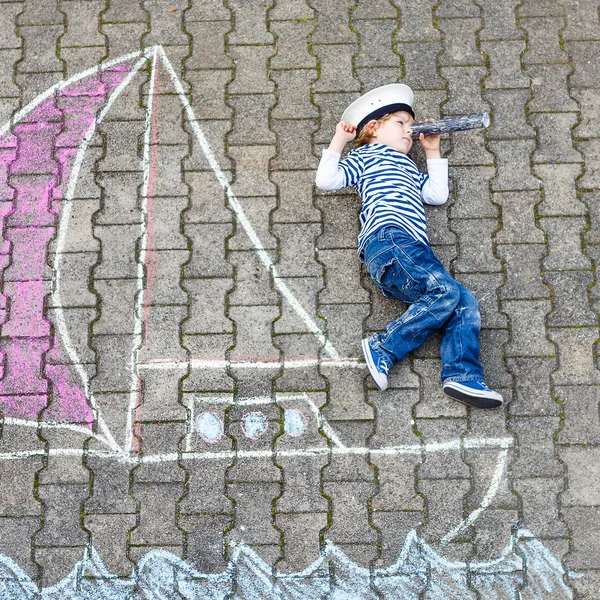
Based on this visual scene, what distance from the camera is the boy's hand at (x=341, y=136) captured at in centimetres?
462

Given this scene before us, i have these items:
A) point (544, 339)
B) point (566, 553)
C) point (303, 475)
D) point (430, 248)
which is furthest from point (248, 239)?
point (566, 553)

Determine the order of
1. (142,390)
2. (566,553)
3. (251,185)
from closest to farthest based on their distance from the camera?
(566,553), (142,390), (251,185)

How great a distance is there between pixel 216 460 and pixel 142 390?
0.52 meters

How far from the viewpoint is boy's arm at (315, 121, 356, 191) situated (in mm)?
4592

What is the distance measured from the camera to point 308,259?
15.3 feet

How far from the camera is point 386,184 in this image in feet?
15.1

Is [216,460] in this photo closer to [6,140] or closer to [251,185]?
[251,185]

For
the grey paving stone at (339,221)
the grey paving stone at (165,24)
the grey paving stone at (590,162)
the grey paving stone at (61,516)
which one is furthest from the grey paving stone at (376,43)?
the grey paving stone at (61,516)

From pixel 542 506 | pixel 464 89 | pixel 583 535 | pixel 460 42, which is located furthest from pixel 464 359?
pixel 460 42

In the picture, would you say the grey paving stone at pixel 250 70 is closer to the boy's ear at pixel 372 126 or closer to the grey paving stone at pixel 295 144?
the grey paving stone at pixel 295 144

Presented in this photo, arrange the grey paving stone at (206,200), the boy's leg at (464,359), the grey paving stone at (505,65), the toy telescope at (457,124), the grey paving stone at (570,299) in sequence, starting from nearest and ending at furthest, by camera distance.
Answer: the boy's leg at (464,359), the grey paving stone at (570,299), the toy telescope at (457,124), the grey paving stone at (206,200), the grey paving stone at (505,65)

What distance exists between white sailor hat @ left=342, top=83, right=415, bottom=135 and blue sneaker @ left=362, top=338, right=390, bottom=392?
49.7 inches

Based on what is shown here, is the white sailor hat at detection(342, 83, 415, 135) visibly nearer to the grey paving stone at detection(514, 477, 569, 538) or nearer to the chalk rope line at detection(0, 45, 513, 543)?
the chalk rope line at detection(0, 45, 513, 543)

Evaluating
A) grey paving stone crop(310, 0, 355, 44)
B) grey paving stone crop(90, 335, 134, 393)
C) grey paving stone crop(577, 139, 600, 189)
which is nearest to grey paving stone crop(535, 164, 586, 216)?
grey paving stone crop(577, 139, 600, 189)
